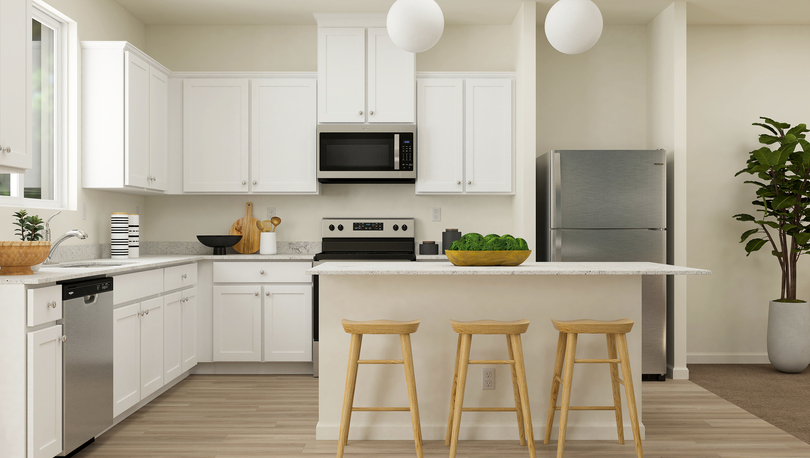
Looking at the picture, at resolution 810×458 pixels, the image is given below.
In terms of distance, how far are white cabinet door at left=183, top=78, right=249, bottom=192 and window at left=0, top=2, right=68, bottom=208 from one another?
927 millimetres

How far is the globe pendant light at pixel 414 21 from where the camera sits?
2.04m

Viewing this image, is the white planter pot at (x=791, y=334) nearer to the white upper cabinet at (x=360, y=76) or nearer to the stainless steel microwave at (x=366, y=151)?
the stainless steel microwave at (x=366, y=151)

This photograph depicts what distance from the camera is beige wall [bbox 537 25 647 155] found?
178 inches

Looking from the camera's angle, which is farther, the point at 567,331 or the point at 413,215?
the point at 413,215

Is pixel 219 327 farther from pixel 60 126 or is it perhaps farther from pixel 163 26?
pixel 163 26

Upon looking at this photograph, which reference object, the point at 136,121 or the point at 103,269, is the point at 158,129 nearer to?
the point at 136,121

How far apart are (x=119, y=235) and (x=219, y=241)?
0.74 metres

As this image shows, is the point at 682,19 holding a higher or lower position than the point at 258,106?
higher

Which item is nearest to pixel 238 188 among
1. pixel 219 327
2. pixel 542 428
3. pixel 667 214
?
pixel 219 327

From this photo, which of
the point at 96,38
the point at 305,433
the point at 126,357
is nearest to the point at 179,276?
the point at 126,357

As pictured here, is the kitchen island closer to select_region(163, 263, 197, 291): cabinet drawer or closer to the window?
select_region(163, 263, 197, 291): cabinet drawer

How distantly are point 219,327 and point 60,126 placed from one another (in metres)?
1.69

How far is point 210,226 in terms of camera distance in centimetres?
452

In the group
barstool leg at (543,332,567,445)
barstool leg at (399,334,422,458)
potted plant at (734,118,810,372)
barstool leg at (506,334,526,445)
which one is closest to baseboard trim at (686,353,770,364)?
potted plant at (734,118,810,372)
